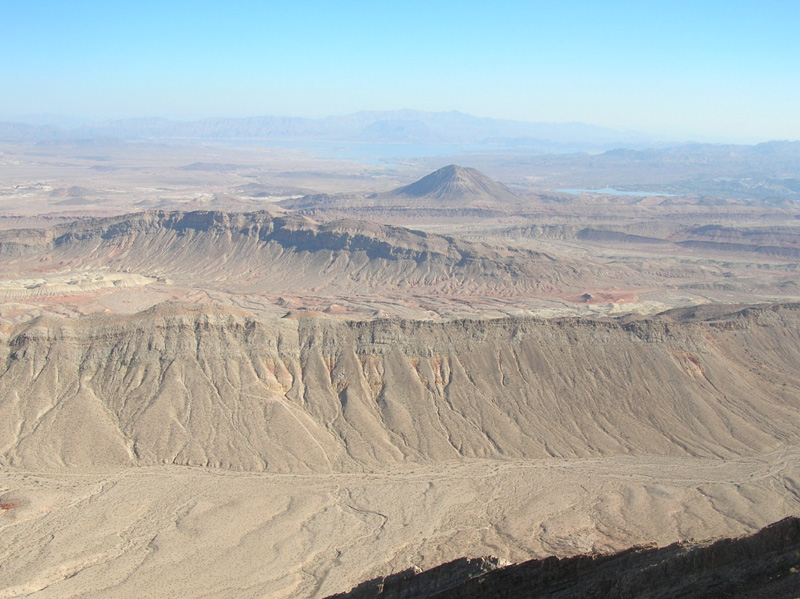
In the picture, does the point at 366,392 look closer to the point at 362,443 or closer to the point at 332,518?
the point at 362,443

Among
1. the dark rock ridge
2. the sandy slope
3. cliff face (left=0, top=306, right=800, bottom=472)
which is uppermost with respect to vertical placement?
the dark rock ridge

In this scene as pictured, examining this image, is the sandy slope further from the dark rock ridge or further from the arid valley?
the dark rock ridge

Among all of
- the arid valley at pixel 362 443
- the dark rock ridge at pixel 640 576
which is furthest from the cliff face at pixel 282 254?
the dark rock ridge at pixel 640 576

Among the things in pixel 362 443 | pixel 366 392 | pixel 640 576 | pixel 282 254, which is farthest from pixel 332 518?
pixel 282 254

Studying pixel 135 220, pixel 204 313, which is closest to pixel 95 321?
pixel 204 313

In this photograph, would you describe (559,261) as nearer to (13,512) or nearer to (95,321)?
(95,321)

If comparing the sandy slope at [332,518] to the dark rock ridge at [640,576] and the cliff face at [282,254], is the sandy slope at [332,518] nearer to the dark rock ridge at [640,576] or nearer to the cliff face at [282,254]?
the dark rock ridge at [640,576]

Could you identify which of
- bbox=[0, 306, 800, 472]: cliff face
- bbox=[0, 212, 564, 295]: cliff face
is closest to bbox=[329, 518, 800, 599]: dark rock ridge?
bbox=[0, 306, 800, 472]: cliff face
